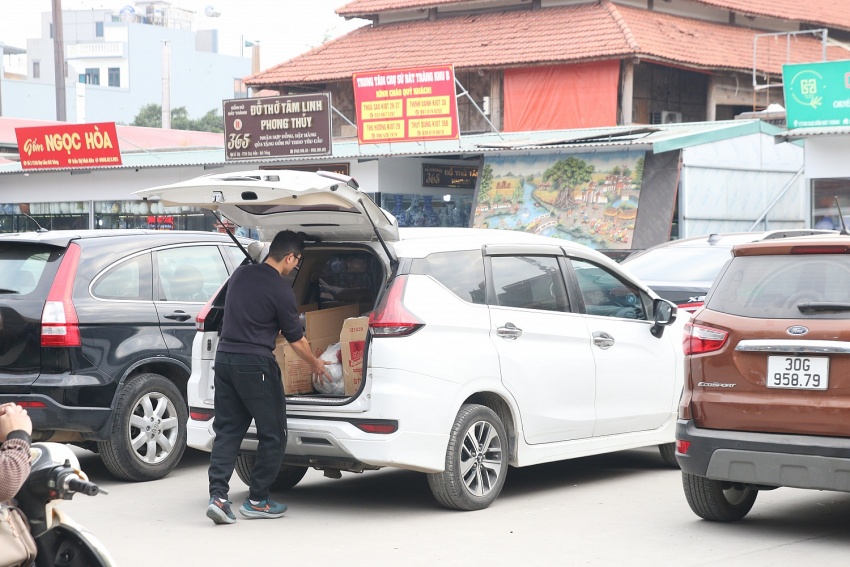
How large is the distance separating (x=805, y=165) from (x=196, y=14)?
11284cm

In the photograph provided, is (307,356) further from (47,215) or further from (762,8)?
(762,8)

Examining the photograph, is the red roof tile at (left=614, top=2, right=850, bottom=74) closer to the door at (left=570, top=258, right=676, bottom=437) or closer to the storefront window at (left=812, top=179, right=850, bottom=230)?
the storefront window at (left=812, top=179, right=850, bottom=230)

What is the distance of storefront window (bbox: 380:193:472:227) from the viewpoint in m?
25.5

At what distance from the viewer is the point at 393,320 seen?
7.19 m

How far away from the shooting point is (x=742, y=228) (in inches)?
878

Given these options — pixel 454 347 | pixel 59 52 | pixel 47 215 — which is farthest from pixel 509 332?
pixel 59 52

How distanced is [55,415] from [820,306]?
16.6ft

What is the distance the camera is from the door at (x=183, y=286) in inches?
358

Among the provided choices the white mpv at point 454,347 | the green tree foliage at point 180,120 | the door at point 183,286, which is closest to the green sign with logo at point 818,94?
the white mpv at point 454,347

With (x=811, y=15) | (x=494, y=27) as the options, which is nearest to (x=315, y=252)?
(x=494, y=27)

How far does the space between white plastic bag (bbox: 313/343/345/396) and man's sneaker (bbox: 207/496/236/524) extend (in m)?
1.03

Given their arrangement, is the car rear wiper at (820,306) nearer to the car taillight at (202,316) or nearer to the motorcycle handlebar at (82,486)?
the car taillight at (202,316)

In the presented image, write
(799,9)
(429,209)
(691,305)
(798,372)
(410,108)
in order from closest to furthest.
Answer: (798,372) < (691,305) < (410,108) < (429,209) < (799,9)

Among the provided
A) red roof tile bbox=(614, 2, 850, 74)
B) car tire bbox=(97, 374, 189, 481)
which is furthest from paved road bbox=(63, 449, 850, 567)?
red roof tile bbox=(614, 2, 850, 74)
